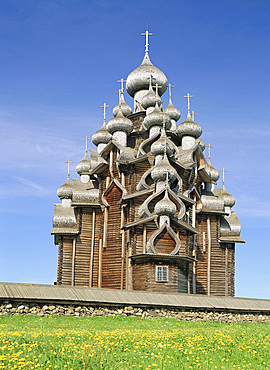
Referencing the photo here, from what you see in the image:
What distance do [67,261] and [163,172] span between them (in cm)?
730

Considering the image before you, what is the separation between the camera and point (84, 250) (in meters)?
24.1

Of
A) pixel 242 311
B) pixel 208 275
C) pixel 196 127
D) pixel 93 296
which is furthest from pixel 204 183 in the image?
pixel 93 296

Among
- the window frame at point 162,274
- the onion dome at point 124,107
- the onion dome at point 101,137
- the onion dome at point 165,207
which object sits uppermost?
the onion dome at point 124,107

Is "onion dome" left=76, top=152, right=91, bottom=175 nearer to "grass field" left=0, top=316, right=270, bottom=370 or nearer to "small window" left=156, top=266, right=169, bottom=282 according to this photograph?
"small window" left=156, top=266, right=169, bottom=282

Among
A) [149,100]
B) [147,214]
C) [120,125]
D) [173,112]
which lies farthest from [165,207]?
[173,112]

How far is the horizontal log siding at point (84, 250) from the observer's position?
2383 cm

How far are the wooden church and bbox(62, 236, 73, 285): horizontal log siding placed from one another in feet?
0.16

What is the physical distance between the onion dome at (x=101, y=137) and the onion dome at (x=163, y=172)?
6433mm

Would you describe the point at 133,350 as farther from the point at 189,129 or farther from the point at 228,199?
the point at 228,199

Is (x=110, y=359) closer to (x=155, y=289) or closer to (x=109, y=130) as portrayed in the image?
(x=155, y=289)

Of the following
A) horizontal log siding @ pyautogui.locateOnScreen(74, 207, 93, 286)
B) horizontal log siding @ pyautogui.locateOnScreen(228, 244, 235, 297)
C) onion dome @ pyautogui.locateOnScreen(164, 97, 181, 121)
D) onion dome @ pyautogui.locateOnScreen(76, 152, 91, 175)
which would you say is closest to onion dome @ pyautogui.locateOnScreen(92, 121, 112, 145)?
onion dome @ pyautogui.locateOnScreen(76, 152, 91, 175)

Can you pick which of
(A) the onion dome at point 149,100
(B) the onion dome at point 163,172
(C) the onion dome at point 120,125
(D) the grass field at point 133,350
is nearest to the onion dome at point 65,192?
(C) the onion dome at point 120,125

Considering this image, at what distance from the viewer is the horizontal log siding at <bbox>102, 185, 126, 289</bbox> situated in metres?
22.5

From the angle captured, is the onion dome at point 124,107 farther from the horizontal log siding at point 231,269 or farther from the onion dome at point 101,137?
the horizontal log siding at point 231,269
